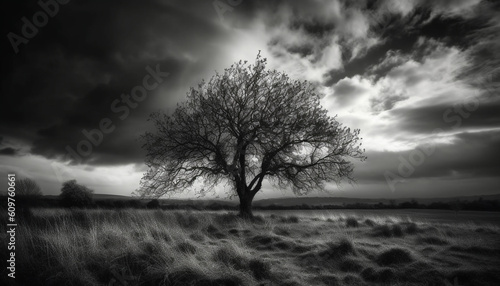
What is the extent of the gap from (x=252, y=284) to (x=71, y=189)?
28743 mm

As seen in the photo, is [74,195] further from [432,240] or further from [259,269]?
[432,240]

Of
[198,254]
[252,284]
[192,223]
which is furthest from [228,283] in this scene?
[192,223]

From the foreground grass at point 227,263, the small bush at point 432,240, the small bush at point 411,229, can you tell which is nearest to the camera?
the foreground grass at point 227,263

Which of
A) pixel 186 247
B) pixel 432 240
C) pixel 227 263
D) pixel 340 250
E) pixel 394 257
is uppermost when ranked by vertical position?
pixel 186 247

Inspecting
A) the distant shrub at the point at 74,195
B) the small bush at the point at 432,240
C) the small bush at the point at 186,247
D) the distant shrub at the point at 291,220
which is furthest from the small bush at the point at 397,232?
the distant shrub at the point at 74,195

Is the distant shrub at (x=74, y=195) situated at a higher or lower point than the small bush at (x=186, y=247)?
higher

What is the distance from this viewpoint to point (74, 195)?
83.4ft

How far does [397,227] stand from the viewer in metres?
10.5

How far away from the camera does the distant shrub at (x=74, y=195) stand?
25.1 m

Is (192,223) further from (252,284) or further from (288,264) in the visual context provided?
(252,284)

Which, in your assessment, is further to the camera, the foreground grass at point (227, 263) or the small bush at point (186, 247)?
the small bush at point (186, 247)

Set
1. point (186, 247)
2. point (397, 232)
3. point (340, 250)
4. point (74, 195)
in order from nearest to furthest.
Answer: point (186, 247) → point (340, 250) → point (397, 232) → point (74, 195)

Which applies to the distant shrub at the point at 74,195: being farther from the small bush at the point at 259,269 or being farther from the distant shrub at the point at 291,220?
the small bush at the point at 259,269

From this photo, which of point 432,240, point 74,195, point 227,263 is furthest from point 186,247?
point 74,195
